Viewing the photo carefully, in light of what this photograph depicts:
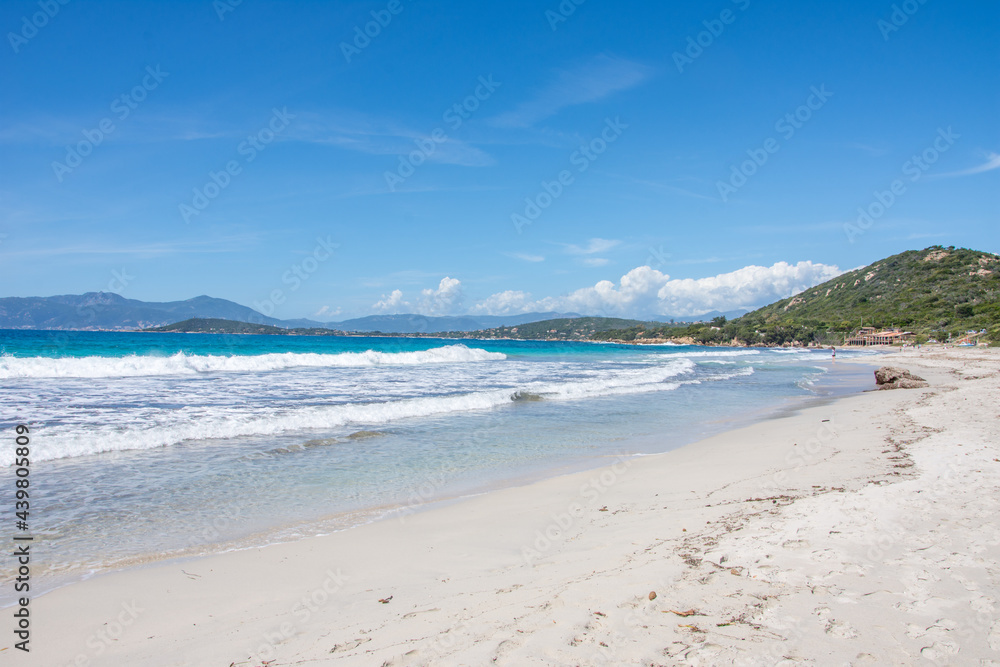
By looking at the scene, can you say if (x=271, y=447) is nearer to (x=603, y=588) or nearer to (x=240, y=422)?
(x=240, y=422)

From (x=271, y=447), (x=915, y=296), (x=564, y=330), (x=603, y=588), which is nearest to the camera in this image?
(x=603, y=588)

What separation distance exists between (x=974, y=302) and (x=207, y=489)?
125400 millimetres

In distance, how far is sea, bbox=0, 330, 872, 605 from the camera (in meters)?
6.10

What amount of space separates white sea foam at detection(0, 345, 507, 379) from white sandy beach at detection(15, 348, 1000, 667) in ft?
84.5

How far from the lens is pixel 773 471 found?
8.29m

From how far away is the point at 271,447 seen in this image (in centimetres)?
1059

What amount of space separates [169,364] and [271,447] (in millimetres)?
21992

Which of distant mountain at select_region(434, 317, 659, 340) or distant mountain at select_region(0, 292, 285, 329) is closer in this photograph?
distant mountain at select_region(0, 292, 285, 329)

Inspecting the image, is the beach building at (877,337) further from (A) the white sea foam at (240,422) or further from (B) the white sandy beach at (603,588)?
(B) the white sandy beach at (603,588)

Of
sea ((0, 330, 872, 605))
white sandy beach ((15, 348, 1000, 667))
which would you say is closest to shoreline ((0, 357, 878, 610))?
sea ((0, 330, 872, 605))

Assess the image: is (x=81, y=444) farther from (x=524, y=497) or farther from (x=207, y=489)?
(x=524, y=497)

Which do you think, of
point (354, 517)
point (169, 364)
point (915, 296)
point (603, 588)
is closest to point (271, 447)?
point (354, 517)

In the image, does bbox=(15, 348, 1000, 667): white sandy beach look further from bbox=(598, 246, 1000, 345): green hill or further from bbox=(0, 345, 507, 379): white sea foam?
bbox=(598, 246, 1000, 345): green hill

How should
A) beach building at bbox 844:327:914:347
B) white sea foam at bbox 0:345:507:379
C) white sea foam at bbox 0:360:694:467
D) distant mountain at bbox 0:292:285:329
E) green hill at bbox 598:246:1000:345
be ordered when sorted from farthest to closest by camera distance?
distant mountain at bbox 0:292:285:329, green hill at bbox 598:246:1000:345, beach building at bbox 844:327:914:347, white sea foam at bbox 0:345:507:379, white sea foam at bbox 0:360:694:467
